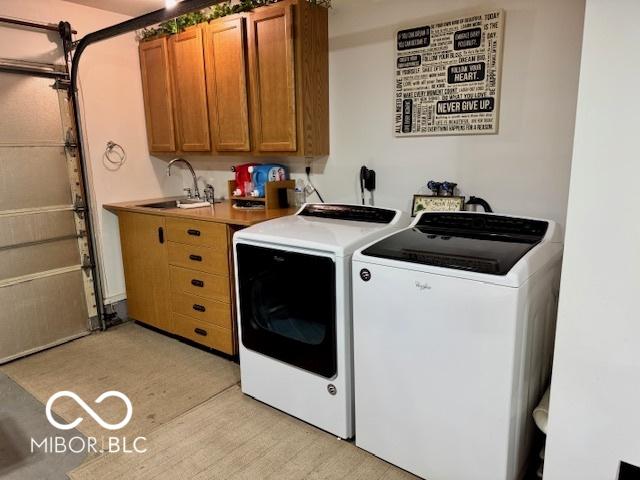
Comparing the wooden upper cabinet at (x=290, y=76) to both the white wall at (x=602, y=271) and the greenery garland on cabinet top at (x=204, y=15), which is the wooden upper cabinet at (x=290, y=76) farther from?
the white wall at (x=602, y=271)

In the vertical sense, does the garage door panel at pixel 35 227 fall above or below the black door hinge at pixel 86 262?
above

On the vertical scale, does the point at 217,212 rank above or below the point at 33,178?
below

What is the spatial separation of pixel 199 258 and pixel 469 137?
1.81 metres

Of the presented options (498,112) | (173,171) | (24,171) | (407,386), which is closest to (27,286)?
(24,171)

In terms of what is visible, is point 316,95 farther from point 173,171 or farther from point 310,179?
point 173,171

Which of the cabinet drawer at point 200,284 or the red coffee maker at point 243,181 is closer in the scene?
the cabinet drawer at point 200,284

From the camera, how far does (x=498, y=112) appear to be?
2264 mm

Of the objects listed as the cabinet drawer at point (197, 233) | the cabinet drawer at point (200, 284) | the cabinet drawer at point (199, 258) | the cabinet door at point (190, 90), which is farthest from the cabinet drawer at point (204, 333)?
the cabinet door at point (190, 90)

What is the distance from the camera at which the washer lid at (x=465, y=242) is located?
1.65 m

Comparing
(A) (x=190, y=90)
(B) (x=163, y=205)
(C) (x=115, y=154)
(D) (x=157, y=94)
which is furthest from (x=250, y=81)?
(C) (x=115, y=154)

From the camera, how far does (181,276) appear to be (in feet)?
10.0

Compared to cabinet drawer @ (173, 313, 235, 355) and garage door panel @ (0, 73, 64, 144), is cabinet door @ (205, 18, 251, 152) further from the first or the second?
cabinet drawer @ (173, 313, 235, 355)

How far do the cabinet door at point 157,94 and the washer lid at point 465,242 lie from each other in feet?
7.37

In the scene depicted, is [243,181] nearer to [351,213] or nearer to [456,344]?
[351,213]
